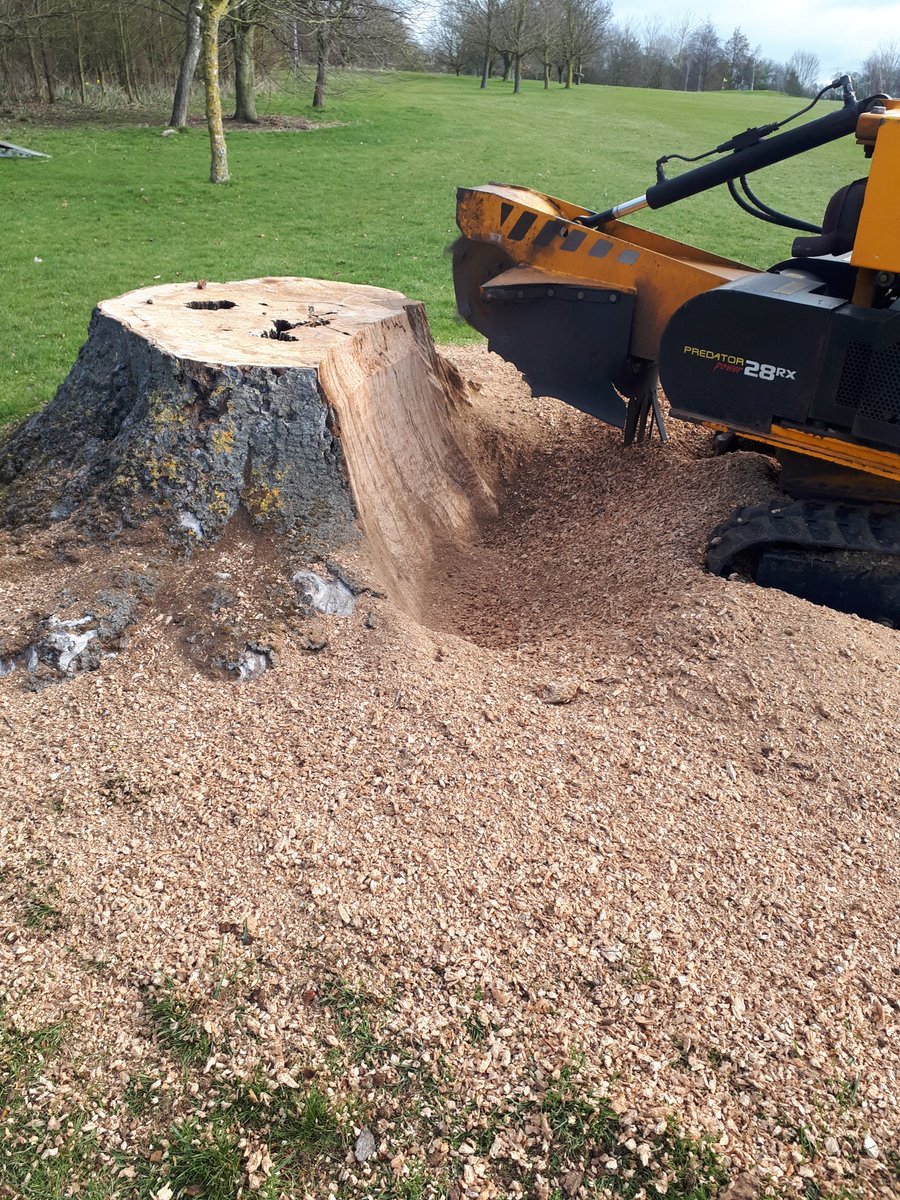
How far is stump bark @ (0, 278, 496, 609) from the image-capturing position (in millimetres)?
3863

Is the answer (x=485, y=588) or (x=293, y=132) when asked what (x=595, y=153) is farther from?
(x=485, y=588)

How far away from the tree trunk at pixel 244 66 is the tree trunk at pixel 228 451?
1778 cm

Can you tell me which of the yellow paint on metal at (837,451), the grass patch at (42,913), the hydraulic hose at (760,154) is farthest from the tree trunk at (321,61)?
the grass patch at (42,913)

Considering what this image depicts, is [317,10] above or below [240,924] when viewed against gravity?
above

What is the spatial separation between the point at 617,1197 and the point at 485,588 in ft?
9.37

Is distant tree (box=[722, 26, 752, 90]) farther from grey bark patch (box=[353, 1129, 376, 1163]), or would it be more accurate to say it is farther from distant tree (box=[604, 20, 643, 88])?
grey bark patch (box=[353, 1129, 376, 1163])

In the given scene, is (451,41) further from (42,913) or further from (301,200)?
(42,913)

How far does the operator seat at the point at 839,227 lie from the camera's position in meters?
4.14

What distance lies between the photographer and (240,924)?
264cm

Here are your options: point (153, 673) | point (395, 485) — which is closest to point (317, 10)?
point (395, 485)

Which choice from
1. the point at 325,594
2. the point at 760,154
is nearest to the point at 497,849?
the point at 325,594

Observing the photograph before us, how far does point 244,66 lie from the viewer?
2314 cm

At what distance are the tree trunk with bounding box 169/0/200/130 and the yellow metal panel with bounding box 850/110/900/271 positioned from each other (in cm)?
1862

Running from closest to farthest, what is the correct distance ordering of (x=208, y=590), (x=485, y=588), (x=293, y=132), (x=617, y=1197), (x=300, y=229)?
(x=617, y=1197), (x=208, y=590), (x=485, y=588), (x=300, y=229), (x=293, y=132)
